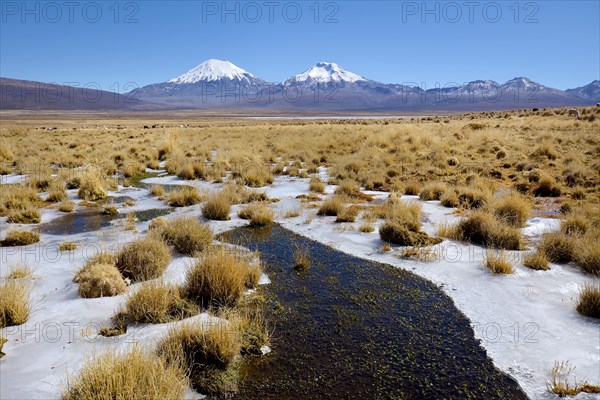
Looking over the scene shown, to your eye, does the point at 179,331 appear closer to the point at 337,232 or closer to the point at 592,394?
the point at 592,394

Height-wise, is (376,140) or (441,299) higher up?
(376,140)

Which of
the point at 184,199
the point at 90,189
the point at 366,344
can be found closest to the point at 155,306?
the point at 366,344

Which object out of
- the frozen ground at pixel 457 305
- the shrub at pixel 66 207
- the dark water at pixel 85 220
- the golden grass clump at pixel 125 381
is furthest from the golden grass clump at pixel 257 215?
the golden grass clump at pixel 125 381

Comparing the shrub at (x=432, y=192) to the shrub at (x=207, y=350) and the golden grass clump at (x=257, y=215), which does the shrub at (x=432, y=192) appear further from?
the shrub at (x=207, y=350)

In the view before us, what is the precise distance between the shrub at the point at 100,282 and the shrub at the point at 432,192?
358 inches

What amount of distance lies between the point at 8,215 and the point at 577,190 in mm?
15928

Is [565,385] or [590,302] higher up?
[590,302]

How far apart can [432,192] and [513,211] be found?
3047 millimetres

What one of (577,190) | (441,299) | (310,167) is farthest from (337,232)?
(310,167)

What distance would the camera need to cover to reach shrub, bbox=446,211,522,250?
7.57 meters

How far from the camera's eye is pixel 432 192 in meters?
11.9

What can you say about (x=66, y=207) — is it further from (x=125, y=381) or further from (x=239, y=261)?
(x=125, y=381)

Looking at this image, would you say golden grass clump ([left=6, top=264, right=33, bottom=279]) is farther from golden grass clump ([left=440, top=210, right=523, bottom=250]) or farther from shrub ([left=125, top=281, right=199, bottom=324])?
golden grass clump ([left=440, top=210, right=523, bottom=250])

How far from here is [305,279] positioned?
6.35 m
